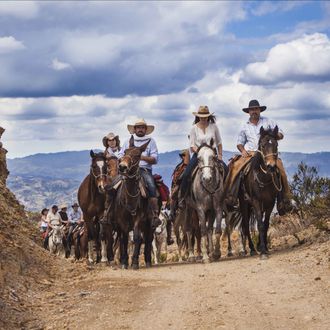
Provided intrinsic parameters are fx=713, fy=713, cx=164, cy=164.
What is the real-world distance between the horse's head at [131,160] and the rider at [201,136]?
1.51 meters

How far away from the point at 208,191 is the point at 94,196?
3.75m

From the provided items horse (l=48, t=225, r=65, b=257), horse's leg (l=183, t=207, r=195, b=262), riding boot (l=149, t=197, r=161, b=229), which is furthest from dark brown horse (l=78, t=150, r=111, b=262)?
horse (l=48, t=225, r=65, b=257)

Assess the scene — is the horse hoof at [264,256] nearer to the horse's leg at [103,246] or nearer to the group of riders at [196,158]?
the group of riders at [196,158]

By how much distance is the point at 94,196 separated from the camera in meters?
19.3

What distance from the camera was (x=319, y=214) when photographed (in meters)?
17.7

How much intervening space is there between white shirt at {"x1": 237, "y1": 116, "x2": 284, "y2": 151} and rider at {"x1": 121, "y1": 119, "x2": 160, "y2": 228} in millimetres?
2278

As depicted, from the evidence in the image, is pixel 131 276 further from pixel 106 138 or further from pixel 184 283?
pixel 106 138

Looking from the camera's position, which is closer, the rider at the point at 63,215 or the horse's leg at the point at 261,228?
the horse's leg at the point at 261,228

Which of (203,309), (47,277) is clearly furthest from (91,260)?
(203,309)

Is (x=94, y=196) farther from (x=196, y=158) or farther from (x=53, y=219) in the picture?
(x=53, y=219)

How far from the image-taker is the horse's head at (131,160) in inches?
621

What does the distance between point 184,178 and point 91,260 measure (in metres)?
4.14

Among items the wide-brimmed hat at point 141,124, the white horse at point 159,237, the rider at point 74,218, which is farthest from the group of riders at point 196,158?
the rider at point 74,218

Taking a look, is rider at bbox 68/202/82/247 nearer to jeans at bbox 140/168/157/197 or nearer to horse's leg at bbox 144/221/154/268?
horse's leg at bbox 144/221/154/268
